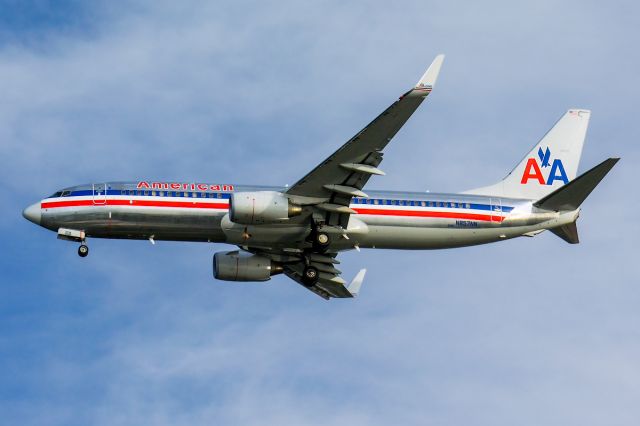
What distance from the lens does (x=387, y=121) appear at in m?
64.2

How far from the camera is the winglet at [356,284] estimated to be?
8100cm

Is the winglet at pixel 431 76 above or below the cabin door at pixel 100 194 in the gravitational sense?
above

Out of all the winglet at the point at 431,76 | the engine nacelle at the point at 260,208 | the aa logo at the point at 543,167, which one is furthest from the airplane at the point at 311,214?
the winglet at the point at 431,76

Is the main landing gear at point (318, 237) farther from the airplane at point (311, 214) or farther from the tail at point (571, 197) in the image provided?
the tail at point (571, 197)

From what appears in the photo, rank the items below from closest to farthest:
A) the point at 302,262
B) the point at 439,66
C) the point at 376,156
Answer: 1. the point at 439,66
2. the point at 376,156
3. the point at 302,262

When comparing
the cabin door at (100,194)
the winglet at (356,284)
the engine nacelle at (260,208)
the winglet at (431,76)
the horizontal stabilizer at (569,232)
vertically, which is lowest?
the winglet at (356,284)

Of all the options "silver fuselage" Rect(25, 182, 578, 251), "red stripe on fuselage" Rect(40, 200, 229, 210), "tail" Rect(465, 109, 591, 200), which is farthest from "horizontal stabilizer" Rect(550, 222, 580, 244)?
"red stripe on fuselage" Rect(40, 200, 229, 210)

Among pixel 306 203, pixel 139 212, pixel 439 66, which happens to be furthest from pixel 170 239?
pixel 439 66

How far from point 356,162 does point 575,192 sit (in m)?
13.6

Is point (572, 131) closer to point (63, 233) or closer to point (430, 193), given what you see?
point (430, 193)

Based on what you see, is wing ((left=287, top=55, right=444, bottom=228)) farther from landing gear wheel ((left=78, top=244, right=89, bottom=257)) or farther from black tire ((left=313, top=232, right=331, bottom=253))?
landing gear wheel ((left=78, top=244, right=89, bottom=257))

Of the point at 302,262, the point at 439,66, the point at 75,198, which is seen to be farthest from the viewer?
the point at 302,262

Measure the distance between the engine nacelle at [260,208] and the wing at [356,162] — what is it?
885 millimetres

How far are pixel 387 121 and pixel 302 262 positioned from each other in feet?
50.5
